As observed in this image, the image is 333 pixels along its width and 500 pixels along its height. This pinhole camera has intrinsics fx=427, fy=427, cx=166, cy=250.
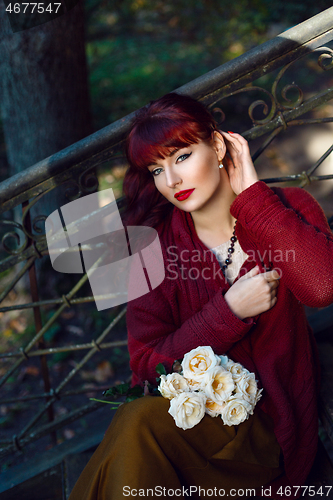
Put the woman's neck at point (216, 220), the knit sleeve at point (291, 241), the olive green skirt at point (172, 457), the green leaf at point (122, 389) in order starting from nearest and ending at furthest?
the olive green skirt at point (172, 457)
the knit sleeve at point (291, 241)
the green leaf at point (122, 389)
the woman's neck at point (216, 220)

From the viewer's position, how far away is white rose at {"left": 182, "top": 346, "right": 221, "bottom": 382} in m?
1.88

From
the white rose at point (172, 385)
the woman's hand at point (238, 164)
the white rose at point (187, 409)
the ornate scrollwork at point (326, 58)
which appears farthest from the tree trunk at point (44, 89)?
the white rose at point (187, 409)

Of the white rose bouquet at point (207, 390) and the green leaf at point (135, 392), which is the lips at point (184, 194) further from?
the green leaf at point (135, 392)

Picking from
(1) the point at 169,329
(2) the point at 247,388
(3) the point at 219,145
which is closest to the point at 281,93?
(3) the point at 219,145

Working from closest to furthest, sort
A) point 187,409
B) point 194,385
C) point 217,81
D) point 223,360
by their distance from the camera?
point 187,409 → point 194,385 → point 223,360 → point 217,81

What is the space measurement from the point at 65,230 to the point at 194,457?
4.47 feet

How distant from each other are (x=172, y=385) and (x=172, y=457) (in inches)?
12.5

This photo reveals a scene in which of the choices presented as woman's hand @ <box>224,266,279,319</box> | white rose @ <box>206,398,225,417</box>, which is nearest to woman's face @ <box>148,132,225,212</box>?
woman's hand @ <box>224,266,279,319</box>

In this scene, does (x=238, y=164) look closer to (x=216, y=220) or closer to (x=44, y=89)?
(x=216, y=220)

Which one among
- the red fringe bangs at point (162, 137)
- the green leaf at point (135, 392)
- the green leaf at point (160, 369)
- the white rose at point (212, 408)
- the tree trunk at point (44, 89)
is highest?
the tree trunk at point (44, 89)

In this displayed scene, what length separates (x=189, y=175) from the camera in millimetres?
2062

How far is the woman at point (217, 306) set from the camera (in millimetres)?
1876

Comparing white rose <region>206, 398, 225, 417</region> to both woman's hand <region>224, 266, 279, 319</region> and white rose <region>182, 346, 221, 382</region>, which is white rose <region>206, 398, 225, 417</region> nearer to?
white rose <region>182, 346, 221, 382</region>

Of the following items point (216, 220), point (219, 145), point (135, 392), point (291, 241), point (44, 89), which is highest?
point (44, 89)
